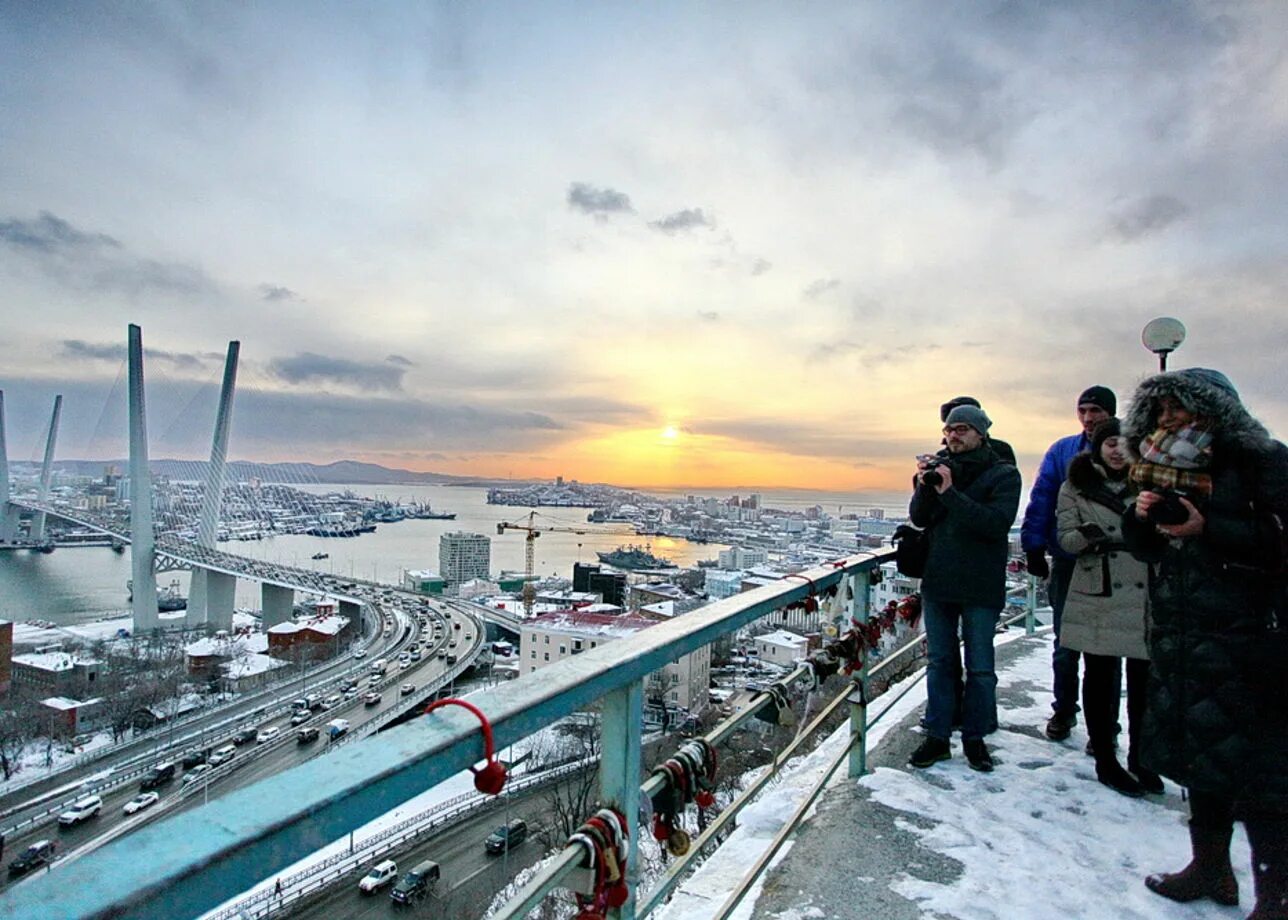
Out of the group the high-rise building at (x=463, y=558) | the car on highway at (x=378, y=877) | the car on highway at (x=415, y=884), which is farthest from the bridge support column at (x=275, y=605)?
the car on highway at (x=415, y=884)

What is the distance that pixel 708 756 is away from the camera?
120 centimetres

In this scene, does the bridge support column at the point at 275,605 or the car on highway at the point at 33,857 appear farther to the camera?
the bridge support column at the point at 275,605

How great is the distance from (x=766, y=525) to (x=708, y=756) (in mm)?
60786

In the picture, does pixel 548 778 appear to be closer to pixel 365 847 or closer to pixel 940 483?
pixel 365 847

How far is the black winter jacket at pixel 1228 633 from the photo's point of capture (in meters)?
1.39

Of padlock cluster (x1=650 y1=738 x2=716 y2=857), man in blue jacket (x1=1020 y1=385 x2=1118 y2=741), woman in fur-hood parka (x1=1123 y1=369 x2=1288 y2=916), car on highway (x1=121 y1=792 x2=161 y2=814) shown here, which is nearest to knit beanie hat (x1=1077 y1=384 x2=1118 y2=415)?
man in blue jacket (x1=1020 y1=385 x2=1118 y2=741)

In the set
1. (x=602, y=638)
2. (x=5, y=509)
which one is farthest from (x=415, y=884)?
(x=5, y=509)

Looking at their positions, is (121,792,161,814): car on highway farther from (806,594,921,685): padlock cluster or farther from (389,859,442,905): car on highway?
(806,594,921,685): padlock cluster

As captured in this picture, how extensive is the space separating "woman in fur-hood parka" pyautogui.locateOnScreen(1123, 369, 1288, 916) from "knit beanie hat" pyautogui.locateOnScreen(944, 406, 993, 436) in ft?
2.24

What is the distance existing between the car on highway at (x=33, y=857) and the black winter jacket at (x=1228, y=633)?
12.6m

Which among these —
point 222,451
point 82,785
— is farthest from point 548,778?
point 222,451

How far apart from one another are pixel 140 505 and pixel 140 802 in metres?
15.1

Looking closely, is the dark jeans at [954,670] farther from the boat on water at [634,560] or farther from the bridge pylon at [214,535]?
the boat on water at [634,560]

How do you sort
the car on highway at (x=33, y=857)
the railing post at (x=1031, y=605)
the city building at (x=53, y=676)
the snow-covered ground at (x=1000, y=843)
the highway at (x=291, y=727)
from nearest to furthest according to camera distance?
1. the snow-covered ground at (x=1000, y=843)
2. the railing post at (x=1031, y=605)
3. the car on highway at (x=33, y=857)
4. the highway at (x=291, y=727)
5. the city building at (x=53, y=676)
